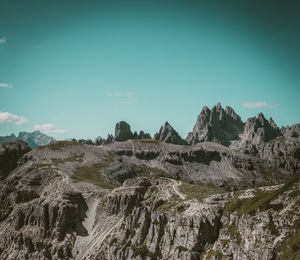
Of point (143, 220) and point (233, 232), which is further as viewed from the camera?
point (143, 220)

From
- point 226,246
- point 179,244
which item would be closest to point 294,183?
point 226,246

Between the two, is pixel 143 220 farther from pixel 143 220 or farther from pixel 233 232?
pixel 233 232

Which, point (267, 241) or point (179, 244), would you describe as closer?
point (267, 241)

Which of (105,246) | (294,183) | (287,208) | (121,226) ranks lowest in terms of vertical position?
(105,246)

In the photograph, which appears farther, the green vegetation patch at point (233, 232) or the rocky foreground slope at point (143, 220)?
the green vegetation patch at point (233, 232)

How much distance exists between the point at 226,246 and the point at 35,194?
418ft

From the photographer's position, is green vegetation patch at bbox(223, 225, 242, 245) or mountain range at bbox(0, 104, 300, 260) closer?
mountain range at bbox(0, 104, 300, 260)

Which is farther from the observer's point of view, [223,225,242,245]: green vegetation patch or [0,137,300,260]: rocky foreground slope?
[223,225,242,245]: green vegetation patch

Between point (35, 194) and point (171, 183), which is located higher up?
point (171, 183)

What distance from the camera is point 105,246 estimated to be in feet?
397

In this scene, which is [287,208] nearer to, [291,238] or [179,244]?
[291,238]

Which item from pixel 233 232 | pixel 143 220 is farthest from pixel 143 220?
pixel 233 232

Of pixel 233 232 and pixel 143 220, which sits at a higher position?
pixel 233 232

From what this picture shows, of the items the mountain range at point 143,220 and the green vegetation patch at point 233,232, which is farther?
the green vegetation patch at point 233,232
